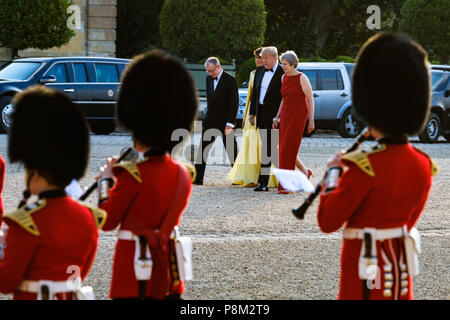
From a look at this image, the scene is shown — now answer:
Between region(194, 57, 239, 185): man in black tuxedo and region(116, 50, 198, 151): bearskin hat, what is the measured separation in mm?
7594

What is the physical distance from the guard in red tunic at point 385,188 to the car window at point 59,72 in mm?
15684

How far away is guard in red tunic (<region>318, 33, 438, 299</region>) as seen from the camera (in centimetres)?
356

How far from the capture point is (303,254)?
715cm

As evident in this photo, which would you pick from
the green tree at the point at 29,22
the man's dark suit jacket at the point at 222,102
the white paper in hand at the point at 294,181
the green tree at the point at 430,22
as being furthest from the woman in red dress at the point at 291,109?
the green tree at the point at 430,22

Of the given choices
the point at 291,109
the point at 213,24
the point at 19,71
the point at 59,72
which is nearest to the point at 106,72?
the point at 59,72

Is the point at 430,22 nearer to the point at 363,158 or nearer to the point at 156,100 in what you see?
the point at 156,100

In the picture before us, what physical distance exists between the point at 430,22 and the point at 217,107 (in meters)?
19.0

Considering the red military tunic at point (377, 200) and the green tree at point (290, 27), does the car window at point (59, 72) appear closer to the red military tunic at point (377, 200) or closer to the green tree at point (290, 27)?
the red military tunic at point (377, 200)

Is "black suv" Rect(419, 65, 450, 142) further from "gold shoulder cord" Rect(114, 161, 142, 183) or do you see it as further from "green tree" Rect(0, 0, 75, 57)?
"gold shoulder cord" Rect(114, 161, 142, 183)

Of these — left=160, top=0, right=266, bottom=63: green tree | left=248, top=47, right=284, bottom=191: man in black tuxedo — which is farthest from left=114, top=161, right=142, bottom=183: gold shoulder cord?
left=160, top=0, right=266, bottom=63: green tree

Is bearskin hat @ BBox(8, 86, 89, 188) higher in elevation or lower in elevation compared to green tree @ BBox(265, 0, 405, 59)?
higher

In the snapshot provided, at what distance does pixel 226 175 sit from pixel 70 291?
9.77 m

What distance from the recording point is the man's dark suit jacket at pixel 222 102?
38.5 feet

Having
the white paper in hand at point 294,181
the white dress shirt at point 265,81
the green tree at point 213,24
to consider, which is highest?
the white paper in hand at point 294,181
